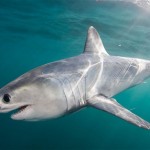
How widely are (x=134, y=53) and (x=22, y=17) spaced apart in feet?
46.7

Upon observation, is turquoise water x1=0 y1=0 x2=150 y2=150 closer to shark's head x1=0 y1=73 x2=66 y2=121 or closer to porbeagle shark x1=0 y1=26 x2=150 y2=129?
porbeagle shark x1=0 y1=26 x2=150 y2=129

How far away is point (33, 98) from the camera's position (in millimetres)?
4551

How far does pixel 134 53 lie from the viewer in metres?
30.1

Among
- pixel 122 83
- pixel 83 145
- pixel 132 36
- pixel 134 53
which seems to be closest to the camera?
pixel 122 83

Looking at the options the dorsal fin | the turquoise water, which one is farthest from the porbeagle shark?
the turquoise water

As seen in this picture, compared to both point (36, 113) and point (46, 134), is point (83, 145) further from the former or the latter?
→ point (36, 113)

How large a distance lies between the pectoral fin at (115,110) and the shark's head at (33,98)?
88cm

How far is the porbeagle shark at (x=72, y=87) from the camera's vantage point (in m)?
4.48

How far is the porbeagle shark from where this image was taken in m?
4.48

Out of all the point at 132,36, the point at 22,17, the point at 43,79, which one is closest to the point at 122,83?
the point at 43,79

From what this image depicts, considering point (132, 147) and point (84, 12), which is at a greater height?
point (84, 12)

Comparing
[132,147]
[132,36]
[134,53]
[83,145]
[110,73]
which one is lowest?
[132,147]

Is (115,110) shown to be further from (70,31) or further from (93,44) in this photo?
(70,31)

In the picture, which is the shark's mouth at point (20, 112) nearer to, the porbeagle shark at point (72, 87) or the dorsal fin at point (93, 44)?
the porbeagle shark at point (72, 87)
